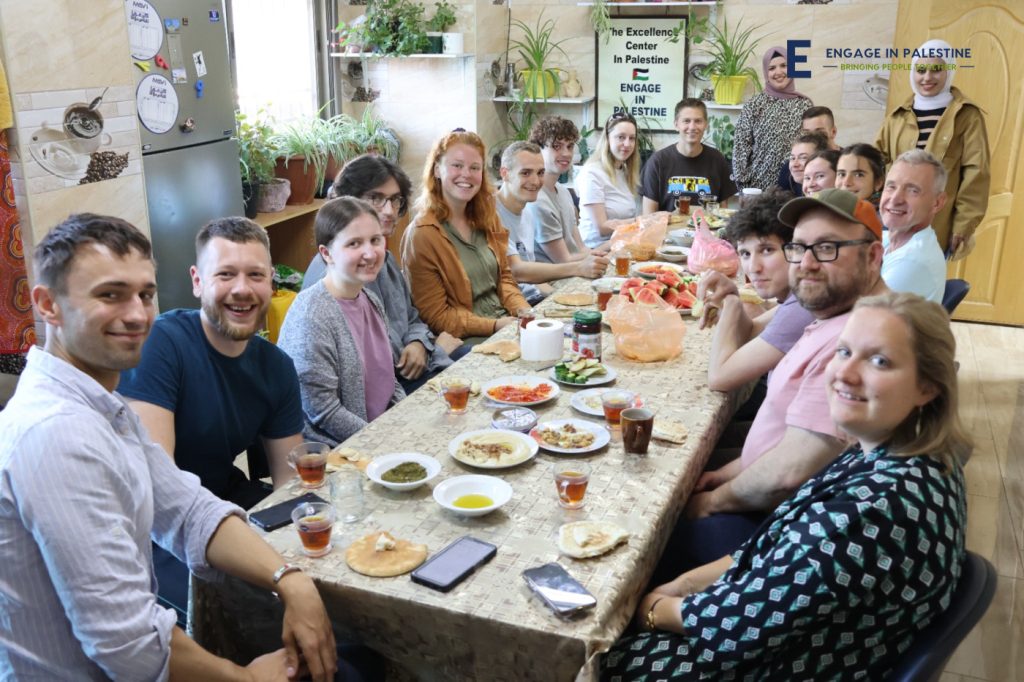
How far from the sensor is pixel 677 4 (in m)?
5.52

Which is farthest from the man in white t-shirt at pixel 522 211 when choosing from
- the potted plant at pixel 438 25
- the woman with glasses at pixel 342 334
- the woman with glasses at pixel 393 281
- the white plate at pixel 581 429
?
the potted plant at pixel 438 25

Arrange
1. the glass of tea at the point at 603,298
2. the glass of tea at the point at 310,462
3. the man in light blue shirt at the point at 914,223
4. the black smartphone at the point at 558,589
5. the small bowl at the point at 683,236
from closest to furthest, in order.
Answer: the black smartphone at the point at 558,589 → the glass of tea at the point at 310,462 → the man in light blue shirt at the point at 914,223 → the glass of tea at the point at 603,298 → the small bowl at the point at 683,236

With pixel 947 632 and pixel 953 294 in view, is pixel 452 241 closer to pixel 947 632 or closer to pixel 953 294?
pixel 953 294

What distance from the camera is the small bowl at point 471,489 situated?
1656 mm

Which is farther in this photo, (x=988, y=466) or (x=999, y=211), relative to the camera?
(x=999, y=211)

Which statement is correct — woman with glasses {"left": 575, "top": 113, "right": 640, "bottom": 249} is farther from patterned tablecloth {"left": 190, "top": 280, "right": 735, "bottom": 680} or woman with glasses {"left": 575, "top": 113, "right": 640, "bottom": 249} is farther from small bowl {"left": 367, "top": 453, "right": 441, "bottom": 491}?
small bowl {"left": 367, "top": 453, "right": 441, "bottom": 491}

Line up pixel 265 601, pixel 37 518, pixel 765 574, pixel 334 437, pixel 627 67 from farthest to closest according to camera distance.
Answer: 1. pixel 627 67
2. pixel 334 437
3. pixel 265 601
4. pixel 765 574
5. pixel 37 518

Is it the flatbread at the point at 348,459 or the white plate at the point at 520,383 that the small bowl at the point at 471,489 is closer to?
the flatbread at the point at 348,459

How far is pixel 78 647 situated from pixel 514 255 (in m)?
2.79

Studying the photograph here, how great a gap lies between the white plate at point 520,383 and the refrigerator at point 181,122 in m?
1.97

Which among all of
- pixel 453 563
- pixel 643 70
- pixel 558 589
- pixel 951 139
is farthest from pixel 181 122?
pixel 951 139

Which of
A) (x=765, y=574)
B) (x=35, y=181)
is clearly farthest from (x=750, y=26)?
(x=765, y=574)

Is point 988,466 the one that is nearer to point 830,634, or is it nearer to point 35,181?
point 830,634

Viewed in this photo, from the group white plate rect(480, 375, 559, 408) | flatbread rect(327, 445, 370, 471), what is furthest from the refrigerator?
flatbread rect(327, 445, 370, 471)
